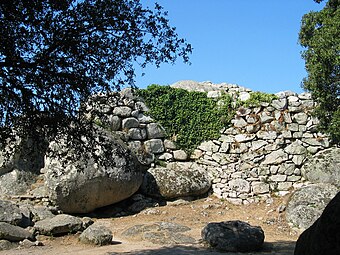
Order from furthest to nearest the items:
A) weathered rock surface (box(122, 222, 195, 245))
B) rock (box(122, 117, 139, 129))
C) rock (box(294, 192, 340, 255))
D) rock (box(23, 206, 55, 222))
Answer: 1. rock (box(122, 117, 139, 129))
2. rock (box(23, 206, 55, 222))
3. weathered rock surface (box(122, 222, 195, 245))
4. rock (box(294, 192, 340, 255))

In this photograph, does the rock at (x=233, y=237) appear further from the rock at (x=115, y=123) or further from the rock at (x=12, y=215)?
the rock at (x=115, y=123)

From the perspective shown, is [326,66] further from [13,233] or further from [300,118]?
[13,233]

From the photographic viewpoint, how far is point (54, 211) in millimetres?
12688

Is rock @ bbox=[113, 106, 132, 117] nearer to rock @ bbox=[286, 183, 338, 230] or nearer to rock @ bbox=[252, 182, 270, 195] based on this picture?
rock @ bbox=[252, 182, 270, 195]

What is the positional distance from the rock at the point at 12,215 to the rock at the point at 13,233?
1.17 feet

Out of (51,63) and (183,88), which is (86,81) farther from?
(183,88)

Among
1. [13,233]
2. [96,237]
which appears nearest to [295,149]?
[96,237]

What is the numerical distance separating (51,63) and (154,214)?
28.7 ft

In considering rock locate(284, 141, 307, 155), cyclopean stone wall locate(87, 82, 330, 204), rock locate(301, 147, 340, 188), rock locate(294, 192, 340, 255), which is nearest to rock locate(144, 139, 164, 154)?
cyclopean stone wall locate(87, 82, 330, 204)

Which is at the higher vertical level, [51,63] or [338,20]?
[338,20]

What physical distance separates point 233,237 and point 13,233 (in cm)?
559

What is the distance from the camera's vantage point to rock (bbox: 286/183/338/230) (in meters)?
12.7

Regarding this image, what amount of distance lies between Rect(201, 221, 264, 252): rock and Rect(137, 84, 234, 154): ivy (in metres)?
6.26

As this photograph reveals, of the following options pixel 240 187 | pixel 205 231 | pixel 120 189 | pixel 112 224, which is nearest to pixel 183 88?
pixel 240 187
